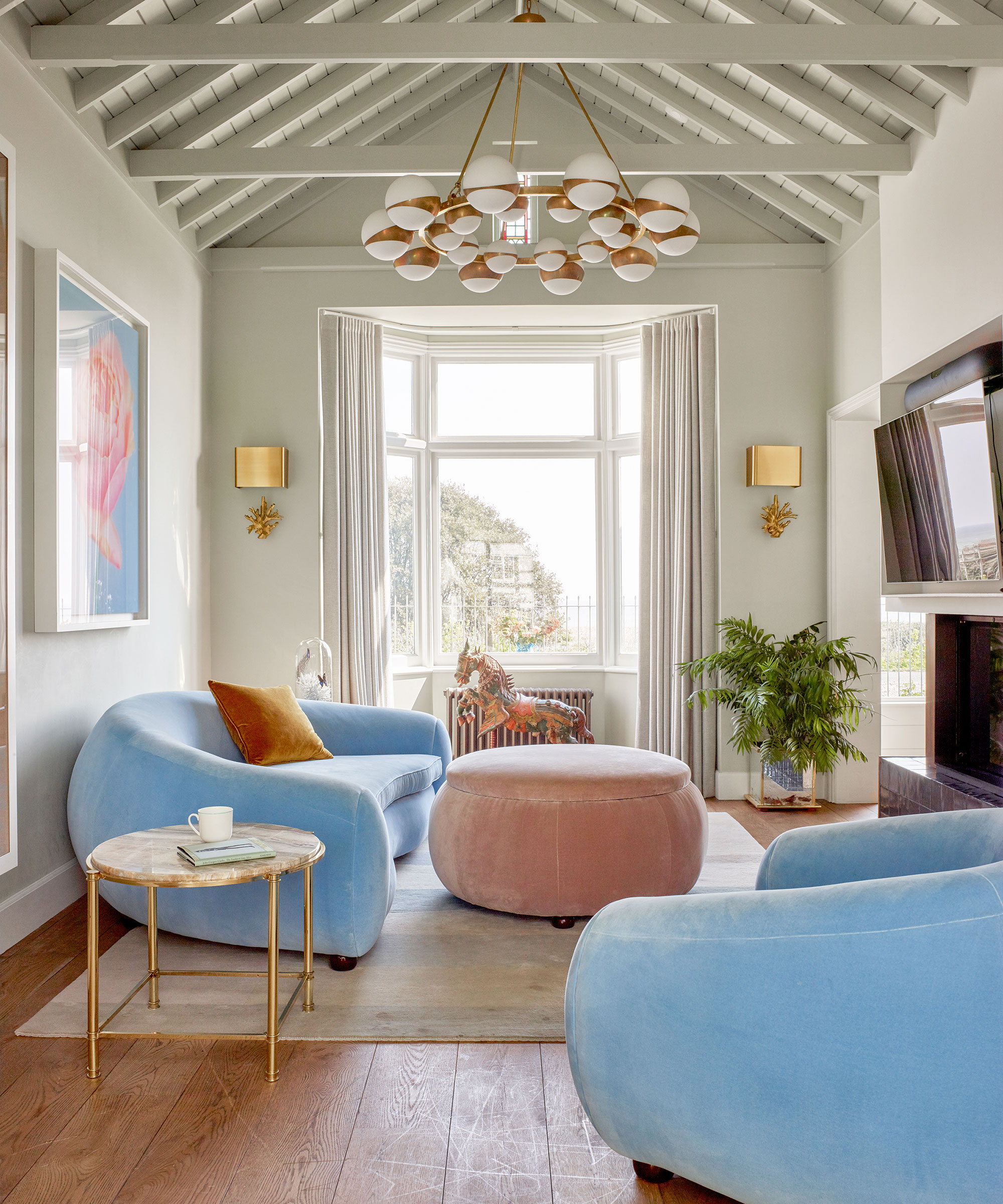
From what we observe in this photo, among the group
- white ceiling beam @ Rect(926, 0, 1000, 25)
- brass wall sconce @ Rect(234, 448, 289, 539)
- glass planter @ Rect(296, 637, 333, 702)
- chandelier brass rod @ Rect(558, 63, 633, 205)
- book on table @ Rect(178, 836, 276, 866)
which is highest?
white ceiling beam @ Rect(926, 0, 1000, 25)

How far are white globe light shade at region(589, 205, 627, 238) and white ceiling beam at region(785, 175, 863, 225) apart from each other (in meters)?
2.07

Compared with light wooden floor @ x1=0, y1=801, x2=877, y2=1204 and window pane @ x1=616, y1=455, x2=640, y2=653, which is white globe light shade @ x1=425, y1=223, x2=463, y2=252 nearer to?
light wooden floor @ x1=0, y1=801, x2=877, y2=1204

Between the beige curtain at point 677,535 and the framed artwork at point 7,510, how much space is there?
12.0 ft

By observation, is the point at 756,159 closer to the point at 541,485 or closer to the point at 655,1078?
the point at 541,485

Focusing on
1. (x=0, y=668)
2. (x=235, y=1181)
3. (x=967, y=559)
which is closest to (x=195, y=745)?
(x=0, y=668)

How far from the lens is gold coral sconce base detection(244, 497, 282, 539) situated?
5.48 m

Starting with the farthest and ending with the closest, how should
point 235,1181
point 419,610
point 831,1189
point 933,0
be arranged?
point 419,610
point 933,0
point 235,1181
point 831,1189

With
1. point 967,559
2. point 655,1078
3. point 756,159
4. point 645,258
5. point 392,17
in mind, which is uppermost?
point 392,17

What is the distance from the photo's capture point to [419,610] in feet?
20.6

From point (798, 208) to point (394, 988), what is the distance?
448cm

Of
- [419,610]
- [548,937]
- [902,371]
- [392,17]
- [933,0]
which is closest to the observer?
[548,937]

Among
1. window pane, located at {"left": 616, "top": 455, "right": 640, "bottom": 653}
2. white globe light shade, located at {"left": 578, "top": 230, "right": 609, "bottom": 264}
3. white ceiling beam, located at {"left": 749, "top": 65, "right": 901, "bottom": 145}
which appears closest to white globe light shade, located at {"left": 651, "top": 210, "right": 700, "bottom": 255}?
white globe light shade, located at {"left": 578, "top": 230, "right": 609, "bottom": 264}

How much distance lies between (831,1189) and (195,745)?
2.68 m

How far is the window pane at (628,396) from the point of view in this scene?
20.4 feet
